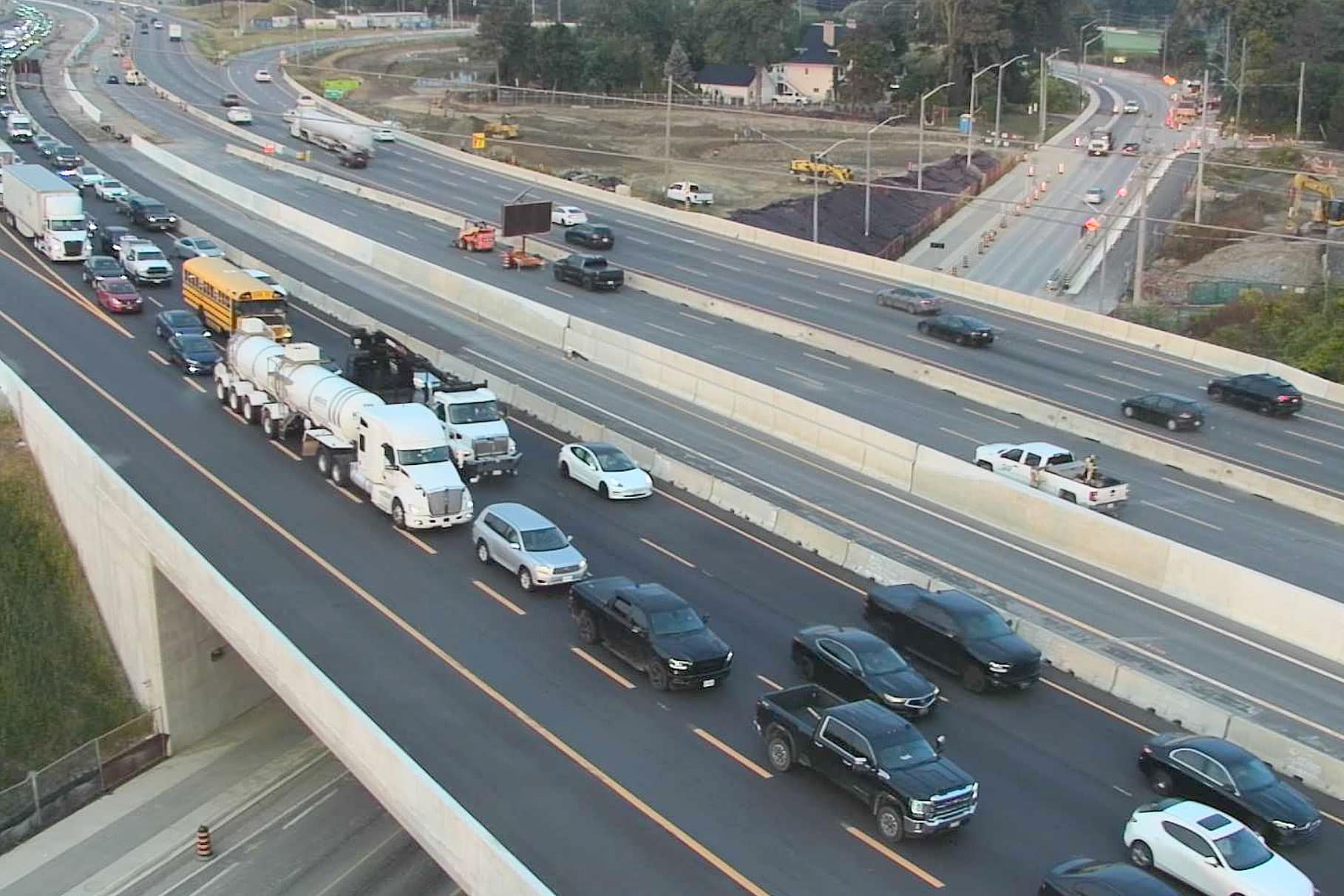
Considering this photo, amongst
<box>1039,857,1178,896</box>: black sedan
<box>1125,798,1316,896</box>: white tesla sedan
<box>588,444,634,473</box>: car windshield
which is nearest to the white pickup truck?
<box>588,444,634,473</box>: car windshield

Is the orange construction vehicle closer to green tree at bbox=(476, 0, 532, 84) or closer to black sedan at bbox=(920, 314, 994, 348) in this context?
black sedan at bbox=(920, 314, 994, 348)

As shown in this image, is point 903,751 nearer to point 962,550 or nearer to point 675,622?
point 675,622

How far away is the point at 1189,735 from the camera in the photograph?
25.2 meters

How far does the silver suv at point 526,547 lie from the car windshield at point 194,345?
18.2 meters

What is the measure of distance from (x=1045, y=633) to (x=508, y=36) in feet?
420

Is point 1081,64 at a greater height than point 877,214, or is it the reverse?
point 1081,64

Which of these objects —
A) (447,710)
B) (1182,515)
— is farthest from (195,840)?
(1182,515)

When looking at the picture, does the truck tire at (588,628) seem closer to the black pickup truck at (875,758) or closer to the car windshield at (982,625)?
the black pickup truck at (875,758)

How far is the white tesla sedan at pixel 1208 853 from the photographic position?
20125 millimetres

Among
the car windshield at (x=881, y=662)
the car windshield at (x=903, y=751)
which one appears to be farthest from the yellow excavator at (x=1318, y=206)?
the car windshield at (x=903, y=751)

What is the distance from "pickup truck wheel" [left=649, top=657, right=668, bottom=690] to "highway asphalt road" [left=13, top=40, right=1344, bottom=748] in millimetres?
9717

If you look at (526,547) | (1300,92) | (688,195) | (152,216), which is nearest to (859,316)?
(526,547)

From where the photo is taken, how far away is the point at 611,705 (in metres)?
25.9

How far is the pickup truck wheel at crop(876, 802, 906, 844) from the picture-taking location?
21578 millimetres
